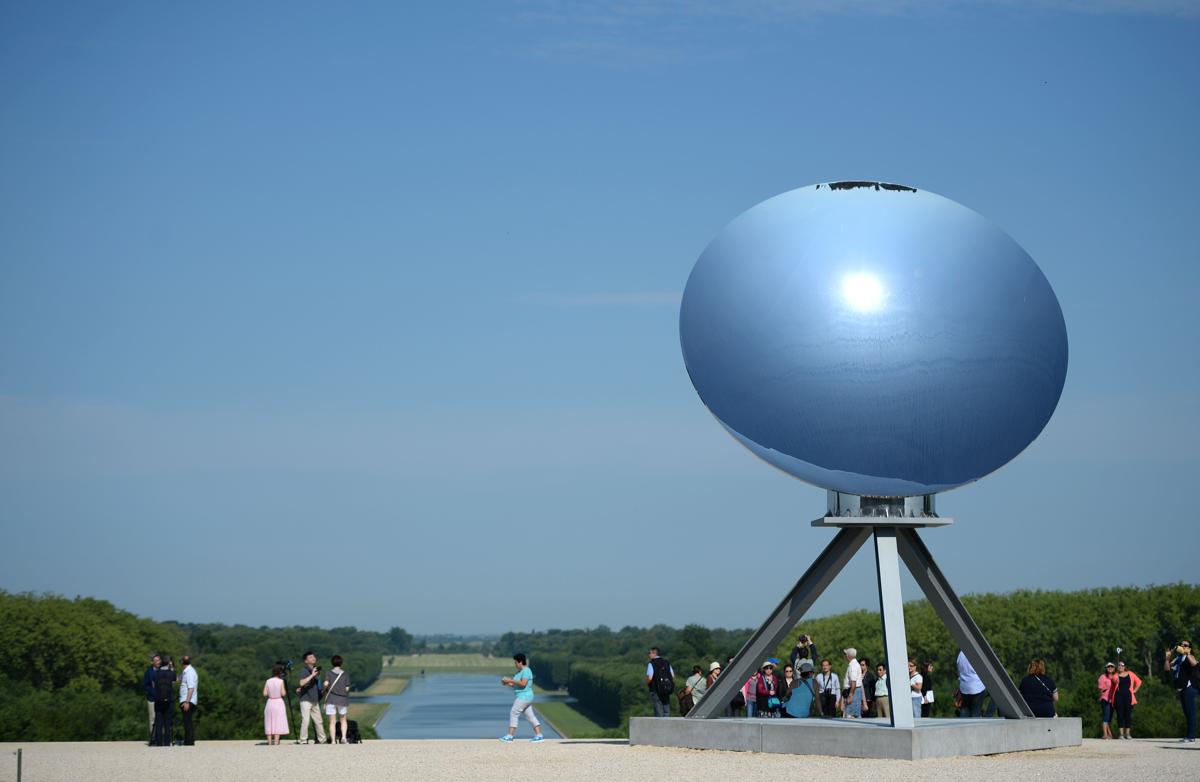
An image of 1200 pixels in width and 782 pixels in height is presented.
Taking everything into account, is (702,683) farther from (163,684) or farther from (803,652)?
(163,684)

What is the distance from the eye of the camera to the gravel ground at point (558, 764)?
20812 mm

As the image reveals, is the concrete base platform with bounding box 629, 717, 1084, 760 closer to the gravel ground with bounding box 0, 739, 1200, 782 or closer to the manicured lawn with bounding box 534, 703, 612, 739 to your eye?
the gravel ground with bounding box 0, 739, 1200, 782

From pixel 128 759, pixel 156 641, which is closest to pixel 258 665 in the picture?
pixel 156 641

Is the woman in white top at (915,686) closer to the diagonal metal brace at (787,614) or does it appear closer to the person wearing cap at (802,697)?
the person wearing cap at (802,697)

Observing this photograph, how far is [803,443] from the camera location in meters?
23.3

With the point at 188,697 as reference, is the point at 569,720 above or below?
below

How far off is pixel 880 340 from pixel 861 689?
7843 mm

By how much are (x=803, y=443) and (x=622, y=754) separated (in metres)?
5.82

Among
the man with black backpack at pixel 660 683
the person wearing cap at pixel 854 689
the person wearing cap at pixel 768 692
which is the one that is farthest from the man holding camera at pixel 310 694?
the person wearing cap at pixel 854 689

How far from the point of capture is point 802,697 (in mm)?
26219

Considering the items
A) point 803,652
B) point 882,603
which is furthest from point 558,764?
point 803,652

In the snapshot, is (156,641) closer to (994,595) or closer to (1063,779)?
A: (994,595)

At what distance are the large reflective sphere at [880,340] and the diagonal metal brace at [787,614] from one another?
164 cm

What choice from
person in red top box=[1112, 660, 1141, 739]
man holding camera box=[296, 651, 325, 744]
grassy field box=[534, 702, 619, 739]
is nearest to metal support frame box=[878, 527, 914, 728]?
person in red top box=[1112, 660, 1141, 739]
